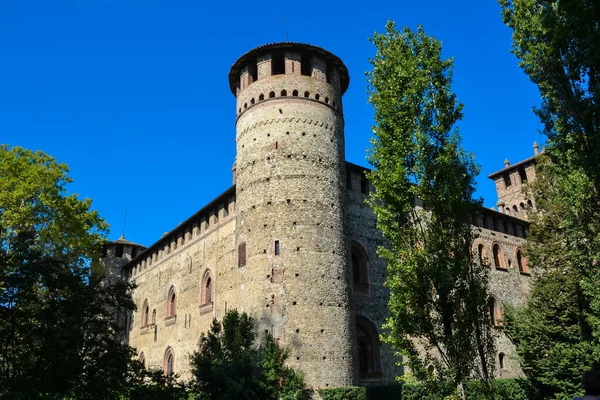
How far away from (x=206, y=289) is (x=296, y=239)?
740 cm

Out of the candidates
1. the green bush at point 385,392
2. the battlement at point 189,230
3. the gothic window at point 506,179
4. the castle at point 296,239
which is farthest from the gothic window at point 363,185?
the gothic window at point 506,179

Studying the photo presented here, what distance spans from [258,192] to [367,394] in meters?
8.09

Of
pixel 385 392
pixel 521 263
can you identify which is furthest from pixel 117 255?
pixel 521 263

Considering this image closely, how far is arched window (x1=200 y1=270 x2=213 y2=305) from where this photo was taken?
22.3m

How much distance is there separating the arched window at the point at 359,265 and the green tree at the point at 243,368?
16.2 ft

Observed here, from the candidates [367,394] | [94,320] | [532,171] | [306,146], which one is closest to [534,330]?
[367,394]

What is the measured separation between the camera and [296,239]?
56.6ft

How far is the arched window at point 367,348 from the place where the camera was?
18188 millimetres

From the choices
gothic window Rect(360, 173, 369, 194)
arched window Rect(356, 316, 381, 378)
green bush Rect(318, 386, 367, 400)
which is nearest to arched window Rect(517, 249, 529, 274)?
gothic window Rect(360, 173, 369, 194)

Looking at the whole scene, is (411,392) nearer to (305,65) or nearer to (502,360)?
(502,360)

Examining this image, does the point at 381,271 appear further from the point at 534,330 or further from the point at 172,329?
the point at 172,329

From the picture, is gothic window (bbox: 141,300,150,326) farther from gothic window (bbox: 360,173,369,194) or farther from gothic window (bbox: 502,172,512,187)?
gothic window (bbox: 502,172,512,187)

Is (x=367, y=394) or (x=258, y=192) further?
(x=258, y=192)

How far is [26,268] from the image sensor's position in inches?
417
